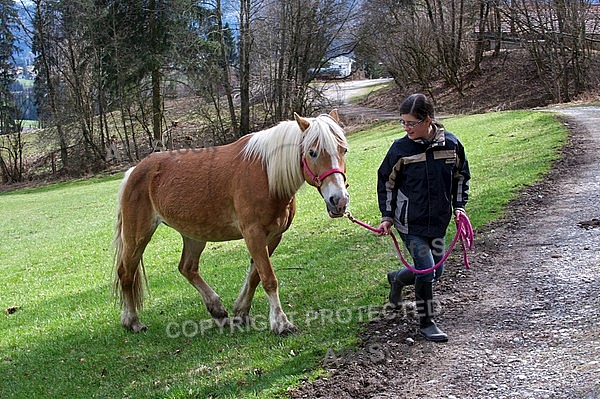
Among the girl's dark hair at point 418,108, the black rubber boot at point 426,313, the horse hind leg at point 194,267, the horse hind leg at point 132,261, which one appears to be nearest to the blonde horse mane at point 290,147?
the girl's dark hair at point 418,108

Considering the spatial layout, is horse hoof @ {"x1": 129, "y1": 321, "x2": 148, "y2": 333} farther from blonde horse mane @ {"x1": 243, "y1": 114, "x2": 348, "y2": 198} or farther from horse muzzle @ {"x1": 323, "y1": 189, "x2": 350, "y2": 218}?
horse muzzle @ {"x1": 323, "y1": 189, "x2": 350, "y2": 218}

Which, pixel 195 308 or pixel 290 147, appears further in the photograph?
pixel 195 308

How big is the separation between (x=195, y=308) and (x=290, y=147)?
274 cm

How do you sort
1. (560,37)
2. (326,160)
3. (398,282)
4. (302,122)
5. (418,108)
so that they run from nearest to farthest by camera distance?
(418,108) → (326,160) → (302,122) → (398,282) → (560,37)

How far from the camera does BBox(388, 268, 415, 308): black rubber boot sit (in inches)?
209

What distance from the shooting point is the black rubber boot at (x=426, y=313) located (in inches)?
193

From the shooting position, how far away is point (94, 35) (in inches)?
1443

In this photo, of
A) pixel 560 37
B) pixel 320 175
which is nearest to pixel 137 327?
pixel 320 175

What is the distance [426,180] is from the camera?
478 centimetres

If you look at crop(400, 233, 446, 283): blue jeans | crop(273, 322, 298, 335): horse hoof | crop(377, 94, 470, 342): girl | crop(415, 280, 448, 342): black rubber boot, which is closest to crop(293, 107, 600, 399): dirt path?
crop(415, 280, 448, 342): black rubber boot

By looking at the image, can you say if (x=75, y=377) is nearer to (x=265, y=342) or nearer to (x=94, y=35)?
(x=265, y=342)

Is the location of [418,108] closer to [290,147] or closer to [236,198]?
[290,147]

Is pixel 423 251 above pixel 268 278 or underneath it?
above

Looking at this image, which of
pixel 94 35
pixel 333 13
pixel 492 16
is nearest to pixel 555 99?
pixel 492 16
